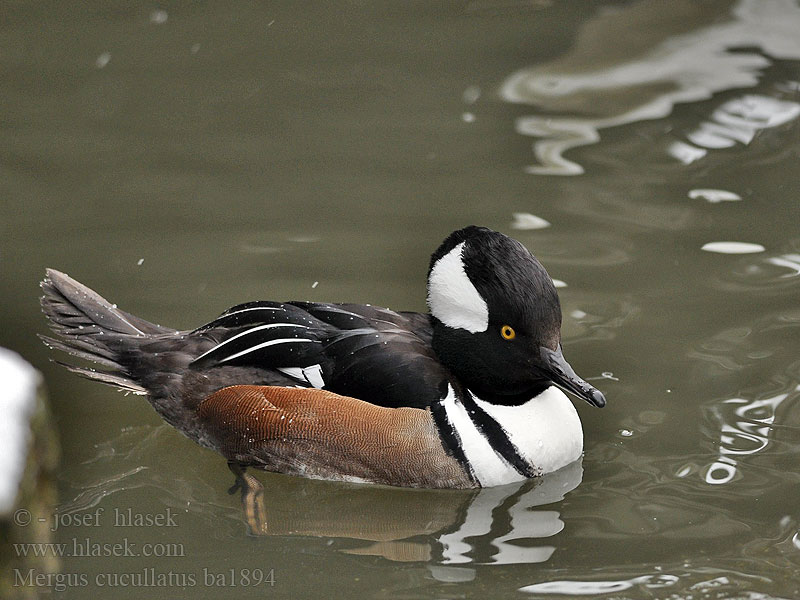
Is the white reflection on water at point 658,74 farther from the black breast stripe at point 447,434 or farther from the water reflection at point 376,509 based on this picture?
the water reflection at point 376,509

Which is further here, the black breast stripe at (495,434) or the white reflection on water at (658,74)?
the white reflection on water at (658,74)

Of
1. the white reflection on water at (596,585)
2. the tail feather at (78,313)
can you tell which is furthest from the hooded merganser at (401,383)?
the white reflection on water at (596,585)

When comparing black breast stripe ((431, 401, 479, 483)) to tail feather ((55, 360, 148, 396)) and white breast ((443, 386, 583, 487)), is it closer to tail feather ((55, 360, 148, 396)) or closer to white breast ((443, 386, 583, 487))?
white breast ((443, 386, 583, 487))

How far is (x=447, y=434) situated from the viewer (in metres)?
5.93

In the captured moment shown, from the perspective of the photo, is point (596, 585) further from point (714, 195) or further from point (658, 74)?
point (658, 74)

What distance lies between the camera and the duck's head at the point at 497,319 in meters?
5.73

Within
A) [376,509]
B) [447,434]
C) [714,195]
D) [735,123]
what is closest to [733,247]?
[714,195]

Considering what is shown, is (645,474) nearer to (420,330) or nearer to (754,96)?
(420,330)

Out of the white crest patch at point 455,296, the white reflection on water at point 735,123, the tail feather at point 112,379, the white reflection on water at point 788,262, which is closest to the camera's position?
the white crest patch at point 455,296

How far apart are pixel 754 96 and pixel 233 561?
6.85 meters

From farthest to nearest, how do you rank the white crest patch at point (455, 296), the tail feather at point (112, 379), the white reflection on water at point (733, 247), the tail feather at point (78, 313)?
the white reflection on water at point (733, 247) < the tail feather at point (78, 313) < the tail feather at point (112, 379) < the white crest patch at point (455, 296)

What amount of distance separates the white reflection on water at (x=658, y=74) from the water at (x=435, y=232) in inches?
1.3

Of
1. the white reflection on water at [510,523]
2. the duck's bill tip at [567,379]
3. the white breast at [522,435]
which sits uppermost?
the duck's bill tip at [567,379]

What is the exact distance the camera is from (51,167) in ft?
30.4
